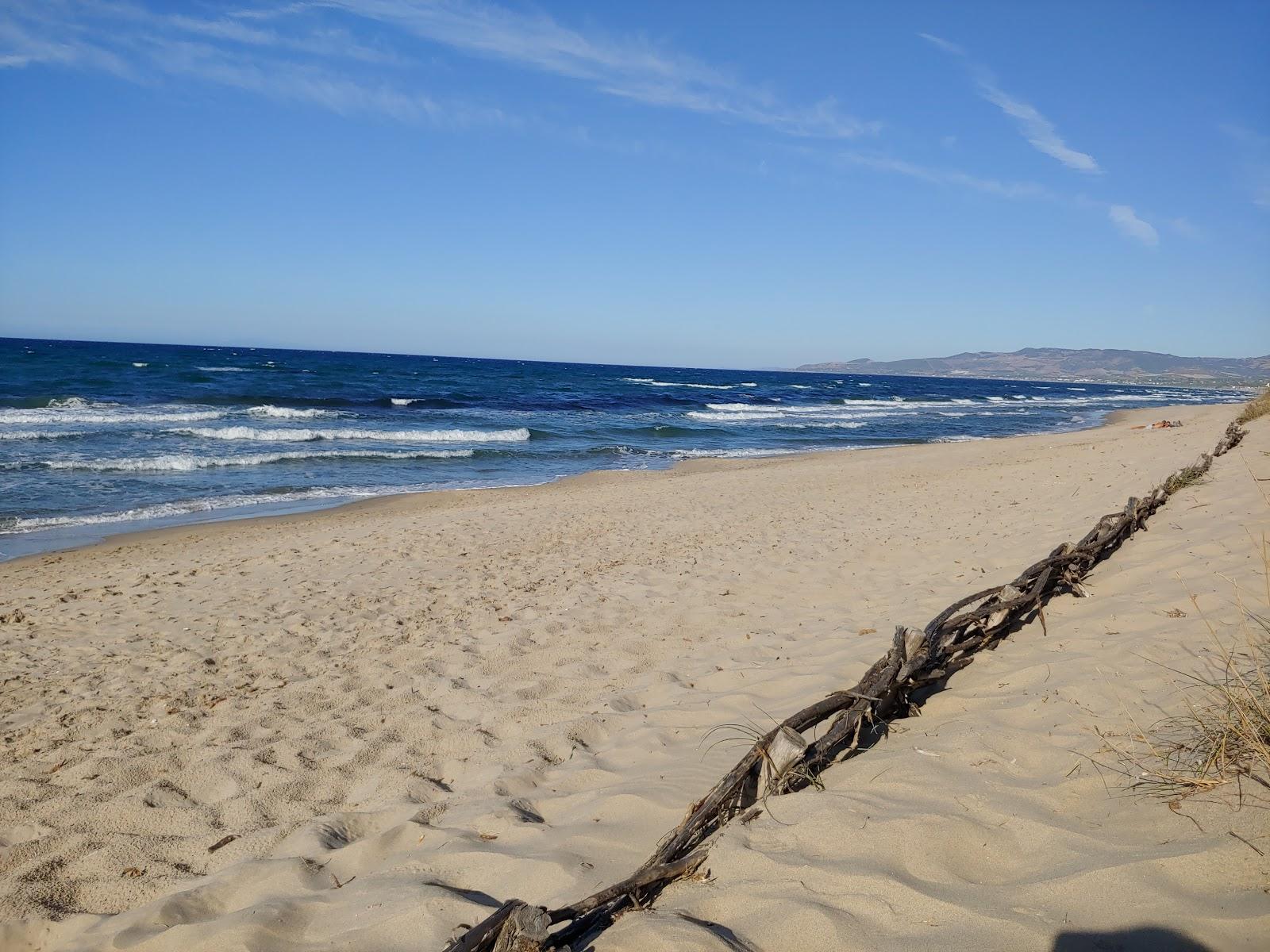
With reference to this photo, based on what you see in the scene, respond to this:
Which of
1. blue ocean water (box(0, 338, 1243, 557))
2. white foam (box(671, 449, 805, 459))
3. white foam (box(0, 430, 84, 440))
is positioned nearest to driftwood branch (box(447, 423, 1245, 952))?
blue ocean water (box(0, 338, 1243, 557))

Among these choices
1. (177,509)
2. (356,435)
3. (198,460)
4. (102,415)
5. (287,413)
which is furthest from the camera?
(287,413)

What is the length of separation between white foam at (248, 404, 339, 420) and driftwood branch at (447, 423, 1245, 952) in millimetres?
26786

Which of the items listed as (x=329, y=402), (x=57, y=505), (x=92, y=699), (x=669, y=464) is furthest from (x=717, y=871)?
(x=329, y=402)

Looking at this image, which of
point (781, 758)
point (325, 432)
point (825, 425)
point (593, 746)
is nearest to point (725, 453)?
point (825, 425)

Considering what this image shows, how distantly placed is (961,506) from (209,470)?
1400cm

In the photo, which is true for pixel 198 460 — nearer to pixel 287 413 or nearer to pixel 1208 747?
pixel 287 413

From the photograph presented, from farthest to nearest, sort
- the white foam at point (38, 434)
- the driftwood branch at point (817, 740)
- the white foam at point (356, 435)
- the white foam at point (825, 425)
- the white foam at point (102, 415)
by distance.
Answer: the white foam at point (825, 425) < the white foam at point (102, 415) < the white foam at point (356, 435) < the white foam at point (38, 434) < the driftwood branch at point (817, 740)

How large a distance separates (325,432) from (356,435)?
94 centimetres

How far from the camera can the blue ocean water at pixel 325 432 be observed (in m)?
12.9

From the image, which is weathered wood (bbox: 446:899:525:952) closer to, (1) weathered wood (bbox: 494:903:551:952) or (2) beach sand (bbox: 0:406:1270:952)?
(1) weathered wood (bbox: 494:903:551:952)

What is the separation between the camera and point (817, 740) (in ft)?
8.50

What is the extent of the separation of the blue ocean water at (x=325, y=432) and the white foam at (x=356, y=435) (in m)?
0.08

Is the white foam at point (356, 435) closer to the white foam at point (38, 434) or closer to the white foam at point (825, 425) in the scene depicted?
the white foam at point (38, 434)

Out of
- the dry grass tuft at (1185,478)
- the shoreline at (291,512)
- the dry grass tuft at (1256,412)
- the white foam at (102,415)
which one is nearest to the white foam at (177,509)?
the shoreline at (291,512)
